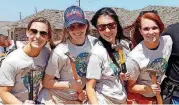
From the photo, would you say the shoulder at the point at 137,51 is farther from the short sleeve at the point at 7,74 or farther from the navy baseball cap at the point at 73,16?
the short sleeve at the point at 7,74

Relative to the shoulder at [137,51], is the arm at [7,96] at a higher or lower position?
lower

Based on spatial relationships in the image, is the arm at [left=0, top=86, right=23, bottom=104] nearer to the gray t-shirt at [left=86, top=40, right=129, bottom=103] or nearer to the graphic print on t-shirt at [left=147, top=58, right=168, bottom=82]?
the gray t-shirt at [left=86, top=40, right=129, bottom=103]

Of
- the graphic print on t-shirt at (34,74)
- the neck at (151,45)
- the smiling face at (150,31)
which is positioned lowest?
the graphic print on t-shirt at (34,74)

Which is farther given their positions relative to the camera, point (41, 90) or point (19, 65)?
point (41, 90)

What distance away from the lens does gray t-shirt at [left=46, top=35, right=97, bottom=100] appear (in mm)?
4133

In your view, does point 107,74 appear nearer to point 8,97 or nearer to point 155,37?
point 155,37

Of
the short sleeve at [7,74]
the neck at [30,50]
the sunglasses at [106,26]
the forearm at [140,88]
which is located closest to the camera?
the short sleeve at [7,74]

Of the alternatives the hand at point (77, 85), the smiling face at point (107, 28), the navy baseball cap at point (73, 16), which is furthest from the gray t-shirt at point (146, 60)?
the navy baseball cap at point (73, 16)

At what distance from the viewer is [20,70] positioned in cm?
396

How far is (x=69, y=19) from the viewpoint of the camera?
4207 mm

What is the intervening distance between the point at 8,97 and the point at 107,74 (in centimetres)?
102

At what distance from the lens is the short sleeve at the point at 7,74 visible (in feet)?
12.9

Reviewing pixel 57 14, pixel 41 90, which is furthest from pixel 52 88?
pixel 57 14

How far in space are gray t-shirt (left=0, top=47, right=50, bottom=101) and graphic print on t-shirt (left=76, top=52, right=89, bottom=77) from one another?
0.34 m
